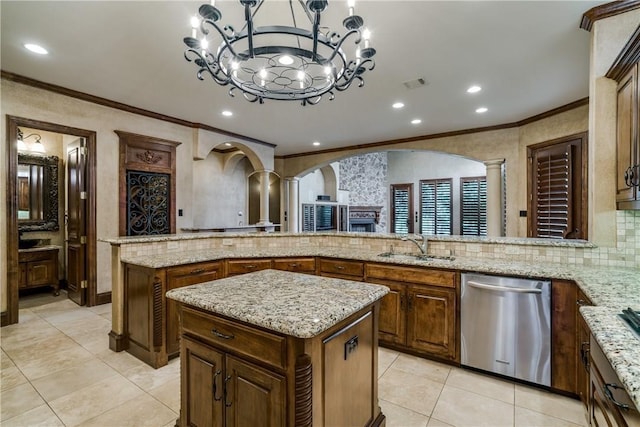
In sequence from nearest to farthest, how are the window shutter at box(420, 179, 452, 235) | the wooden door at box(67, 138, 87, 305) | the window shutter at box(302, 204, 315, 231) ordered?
the wooden door at box(67, 138, 87, 305) → the window shutter at box(302, 204, 315, 231) → the window shutter at box(420, 179, 452, 235)

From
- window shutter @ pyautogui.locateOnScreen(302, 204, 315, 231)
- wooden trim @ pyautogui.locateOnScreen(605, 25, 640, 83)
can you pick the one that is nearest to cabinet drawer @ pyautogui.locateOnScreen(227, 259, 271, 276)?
wooden trim @ pyautogui.locateOnScreen(605, 25, 640, 83)

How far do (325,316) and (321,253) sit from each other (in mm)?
2091

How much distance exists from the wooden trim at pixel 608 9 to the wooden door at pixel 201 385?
11.2ft

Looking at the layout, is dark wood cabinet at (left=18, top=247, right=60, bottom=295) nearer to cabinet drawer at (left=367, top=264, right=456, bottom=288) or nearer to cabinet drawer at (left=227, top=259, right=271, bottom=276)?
cabinet drawer at (left=227, top=259, right=271, bottom=276)

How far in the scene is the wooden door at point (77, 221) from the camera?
412 cm

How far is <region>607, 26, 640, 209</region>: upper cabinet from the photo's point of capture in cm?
182

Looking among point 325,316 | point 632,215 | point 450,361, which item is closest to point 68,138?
point 325,316

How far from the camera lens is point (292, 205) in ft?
27.4

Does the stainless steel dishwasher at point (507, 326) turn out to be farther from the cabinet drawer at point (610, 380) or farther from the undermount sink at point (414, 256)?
the cabinet drawer at point (610, 380)

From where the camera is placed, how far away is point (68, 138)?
481 centimetres

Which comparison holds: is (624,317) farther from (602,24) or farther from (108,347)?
(108,347)

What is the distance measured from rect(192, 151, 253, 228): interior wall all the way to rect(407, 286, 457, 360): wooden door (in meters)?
5.71

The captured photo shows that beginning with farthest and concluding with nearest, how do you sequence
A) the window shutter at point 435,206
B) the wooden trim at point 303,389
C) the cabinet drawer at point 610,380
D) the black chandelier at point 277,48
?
1. the window shutter at point 435,206
2. the black chandelier at point 277,48
3. the wooden trim at point 303,389
4. the cabinet drawer at point 610,380

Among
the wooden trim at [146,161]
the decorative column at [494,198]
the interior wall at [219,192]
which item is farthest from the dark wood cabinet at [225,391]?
the interior wall at [219,192]
